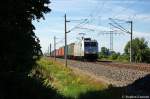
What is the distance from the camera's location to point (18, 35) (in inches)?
495

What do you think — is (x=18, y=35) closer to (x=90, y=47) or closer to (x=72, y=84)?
(x=72, y=84)

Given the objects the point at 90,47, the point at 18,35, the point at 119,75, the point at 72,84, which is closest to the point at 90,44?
the point at 90,47

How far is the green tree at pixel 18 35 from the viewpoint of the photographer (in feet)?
40.0

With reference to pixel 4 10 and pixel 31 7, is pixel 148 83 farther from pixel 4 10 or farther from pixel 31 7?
pixel 4 10

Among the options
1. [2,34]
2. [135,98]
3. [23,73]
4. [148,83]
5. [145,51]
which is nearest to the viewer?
[2,34]

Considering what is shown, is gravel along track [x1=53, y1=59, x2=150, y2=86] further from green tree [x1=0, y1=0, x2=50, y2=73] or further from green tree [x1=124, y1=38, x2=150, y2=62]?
green tree [x1=124, y1=38, x2=150, y2=62]

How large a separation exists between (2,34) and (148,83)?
8855mm

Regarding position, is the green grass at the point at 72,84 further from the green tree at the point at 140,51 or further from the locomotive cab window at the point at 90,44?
the green tree at the point at 140,51

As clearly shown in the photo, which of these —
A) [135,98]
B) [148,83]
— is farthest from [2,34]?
[148,83]

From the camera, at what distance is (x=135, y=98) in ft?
48.5

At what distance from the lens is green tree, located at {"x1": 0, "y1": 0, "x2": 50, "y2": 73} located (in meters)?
12.2

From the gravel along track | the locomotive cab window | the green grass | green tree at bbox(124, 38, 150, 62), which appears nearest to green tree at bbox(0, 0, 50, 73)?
the green grass

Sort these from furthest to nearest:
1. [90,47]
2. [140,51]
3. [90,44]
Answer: [140,51] → [90,47] → [90,44]

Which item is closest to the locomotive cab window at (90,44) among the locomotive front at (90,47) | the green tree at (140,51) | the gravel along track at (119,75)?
the locomotive front at (90,47)
